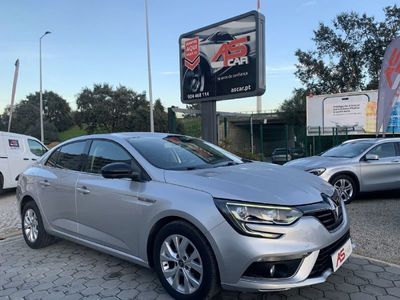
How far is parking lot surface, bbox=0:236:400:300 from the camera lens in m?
3.86

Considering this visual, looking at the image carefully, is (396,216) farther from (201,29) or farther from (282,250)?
(201,29)

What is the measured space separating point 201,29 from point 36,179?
7.86 meters

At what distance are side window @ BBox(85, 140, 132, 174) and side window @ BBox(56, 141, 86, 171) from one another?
22 centimetres

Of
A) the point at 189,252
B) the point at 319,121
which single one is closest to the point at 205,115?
the point at 189,252

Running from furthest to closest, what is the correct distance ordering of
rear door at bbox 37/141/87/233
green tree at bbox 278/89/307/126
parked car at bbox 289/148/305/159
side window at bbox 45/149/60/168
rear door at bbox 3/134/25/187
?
1. green tree at bbox 278/89/307/126
2. parked car at bbox 289/148/305/159
3. rear door at bbox 3/134/25/187
4. side window at bbox 45/149/60/168
5. rear door at bbox 37/141/87/233

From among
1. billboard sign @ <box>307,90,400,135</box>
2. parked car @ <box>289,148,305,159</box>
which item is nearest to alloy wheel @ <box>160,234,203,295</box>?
parked car @ <box>289,148,305,159</box>

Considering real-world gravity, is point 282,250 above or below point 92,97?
below

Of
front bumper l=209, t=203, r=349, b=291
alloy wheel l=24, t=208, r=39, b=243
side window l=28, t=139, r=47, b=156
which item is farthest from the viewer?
side window l=28, t=139, r=47, b=156

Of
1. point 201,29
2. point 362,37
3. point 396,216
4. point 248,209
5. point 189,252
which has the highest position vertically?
point 362,37

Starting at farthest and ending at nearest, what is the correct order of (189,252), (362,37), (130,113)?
(130,113) → (362,37) → (189,252)

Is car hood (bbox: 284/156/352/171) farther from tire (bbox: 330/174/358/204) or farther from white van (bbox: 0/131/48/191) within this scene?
white van (bbox: 0/131/48/191)

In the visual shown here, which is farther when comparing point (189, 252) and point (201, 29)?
point (201, 29)

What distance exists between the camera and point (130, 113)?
58031 mm

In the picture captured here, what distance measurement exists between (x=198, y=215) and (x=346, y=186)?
5741 mm
